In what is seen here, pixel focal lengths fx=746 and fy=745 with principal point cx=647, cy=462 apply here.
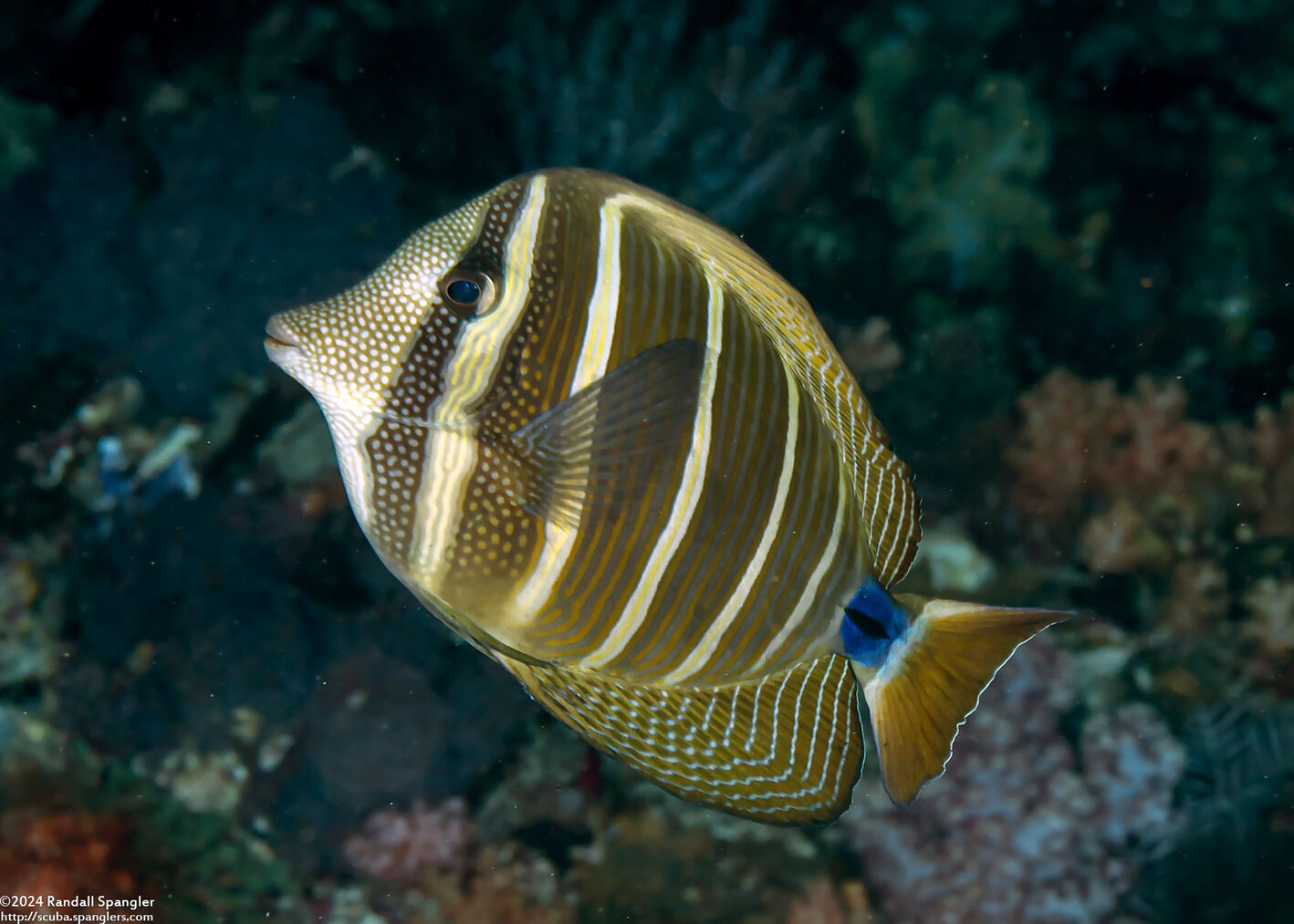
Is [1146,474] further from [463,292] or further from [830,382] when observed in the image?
[463,292]

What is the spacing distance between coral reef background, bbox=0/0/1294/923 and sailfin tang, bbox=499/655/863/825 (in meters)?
1.68

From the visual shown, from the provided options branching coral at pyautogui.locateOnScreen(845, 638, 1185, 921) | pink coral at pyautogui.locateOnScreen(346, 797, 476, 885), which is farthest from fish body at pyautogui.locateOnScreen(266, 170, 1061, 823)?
pink coral at pyautogui.locateOnScreen(346, 797, 476, 885)

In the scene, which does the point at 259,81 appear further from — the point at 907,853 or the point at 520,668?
the point at 907,853

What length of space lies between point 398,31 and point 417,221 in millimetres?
993

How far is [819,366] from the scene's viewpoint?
137 centimetres

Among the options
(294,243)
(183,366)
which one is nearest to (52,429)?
(183,366)

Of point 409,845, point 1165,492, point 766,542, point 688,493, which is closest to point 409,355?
point 688,493

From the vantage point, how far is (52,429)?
3703 millimetres

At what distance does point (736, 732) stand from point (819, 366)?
28.5 inches

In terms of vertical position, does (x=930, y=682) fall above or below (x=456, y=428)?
below

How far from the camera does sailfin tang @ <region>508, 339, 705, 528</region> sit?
1170mm

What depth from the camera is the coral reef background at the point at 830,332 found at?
9.43ft

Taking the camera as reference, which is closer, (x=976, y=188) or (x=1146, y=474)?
(x=1146, y=474)

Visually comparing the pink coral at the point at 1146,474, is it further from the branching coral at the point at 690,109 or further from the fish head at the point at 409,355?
the fish head at the point at 409,355
